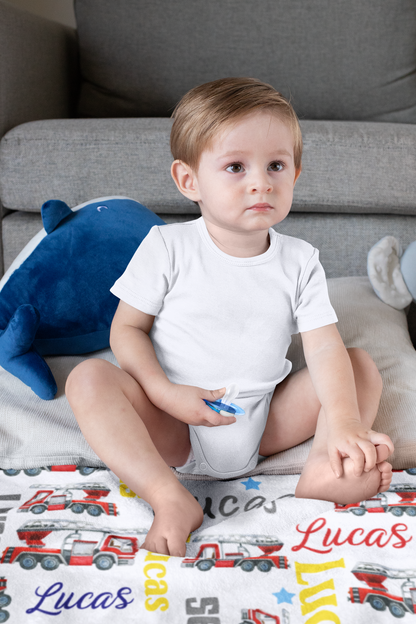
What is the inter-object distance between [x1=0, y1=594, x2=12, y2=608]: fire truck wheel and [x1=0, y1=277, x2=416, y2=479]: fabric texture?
0.83 ft

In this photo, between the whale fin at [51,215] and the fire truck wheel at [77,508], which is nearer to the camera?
the fire truck wheel at [77,508]

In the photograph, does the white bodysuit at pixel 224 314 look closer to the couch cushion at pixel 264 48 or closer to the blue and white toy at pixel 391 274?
the blue and white toy at pixel 391 274

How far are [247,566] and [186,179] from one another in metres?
0.49

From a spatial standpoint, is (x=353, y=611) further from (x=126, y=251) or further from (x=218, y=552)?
(x=126, y=251)

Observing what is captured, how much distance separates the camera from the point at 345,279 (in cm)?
115

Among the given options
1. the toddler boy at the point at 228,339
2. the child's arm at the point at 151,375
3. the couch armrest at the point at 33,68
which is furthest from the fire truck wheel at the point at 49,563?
the couch armrest at the point at 33,68

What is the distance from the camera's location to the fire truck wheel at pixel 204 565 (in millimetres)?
521

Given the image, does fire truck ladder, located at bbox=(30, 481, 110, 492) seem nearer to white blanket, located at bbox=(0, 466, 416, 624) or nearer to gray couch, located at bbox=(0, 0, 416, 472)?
white blanket, located at bbox=(0, 466, 416, 624)

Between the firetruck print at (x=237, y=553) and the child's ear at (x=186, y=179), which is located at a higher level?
the child's ear at (x=186, y=179)

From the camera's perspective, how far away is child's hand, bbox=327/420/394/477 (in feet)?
2.01

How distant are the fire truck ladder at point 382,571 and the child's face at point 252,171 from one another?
40 cm

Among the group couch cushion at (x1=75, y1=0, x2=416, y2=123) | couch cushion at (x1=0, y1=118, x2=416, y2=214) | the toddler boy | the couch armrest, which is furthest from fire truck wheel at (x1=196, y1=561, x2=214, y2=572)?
couch cushion at (x1=75, y1=0, x2=416, y2=123)

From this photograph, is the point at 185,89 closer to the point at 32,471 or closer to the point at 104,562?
the point at 32,471

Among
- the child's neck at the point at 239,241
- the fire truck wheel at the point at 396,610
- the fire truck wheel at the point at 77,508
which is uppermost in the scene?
the child's neck at the point at 239,241
